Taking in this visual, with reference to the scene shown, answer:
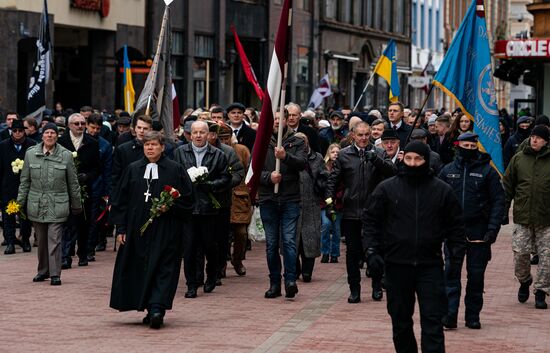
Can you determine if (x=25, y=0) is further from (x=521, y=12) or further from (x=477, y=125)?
(x=521, y=12)

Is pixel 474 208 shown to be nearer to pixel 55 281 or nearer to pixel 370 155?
pixel 370 155

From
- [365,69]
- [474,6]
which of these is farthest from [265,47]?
[474,6]

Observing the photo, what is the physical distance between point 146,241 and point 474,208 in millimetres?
3041

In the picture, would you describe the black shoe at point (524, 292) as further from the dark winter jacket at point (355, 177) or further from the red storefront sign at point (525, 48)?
the red storefront sign at point (525, 48)

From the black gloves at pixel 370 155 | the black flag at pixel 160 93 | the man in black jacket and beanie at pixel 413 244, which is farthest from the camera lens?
the black flag at pixel 160 93

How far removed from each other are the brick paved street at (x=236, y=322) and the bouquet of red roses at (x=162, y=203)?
969 mm

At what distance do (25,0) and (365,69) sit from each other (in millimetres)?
27767

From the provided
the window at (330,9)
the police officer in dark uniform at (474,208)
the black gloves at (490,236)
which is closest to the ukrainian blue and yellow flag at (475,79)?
the police officer in dark uniform at (474,208)

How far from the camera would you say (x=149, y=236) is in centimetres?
1302

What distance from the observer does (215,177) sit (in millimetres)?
15453

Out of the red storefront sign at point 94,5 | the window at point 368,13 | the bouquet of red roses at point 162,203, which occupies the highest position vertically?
the window at point 368,13

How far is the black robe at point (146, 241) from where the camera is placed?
12867 millimetres

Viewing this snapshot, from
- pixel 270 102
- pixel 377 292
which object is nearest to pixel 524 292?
pixel 377 292

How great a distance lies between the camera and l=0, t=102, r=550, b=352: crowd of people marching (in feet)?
34.3
